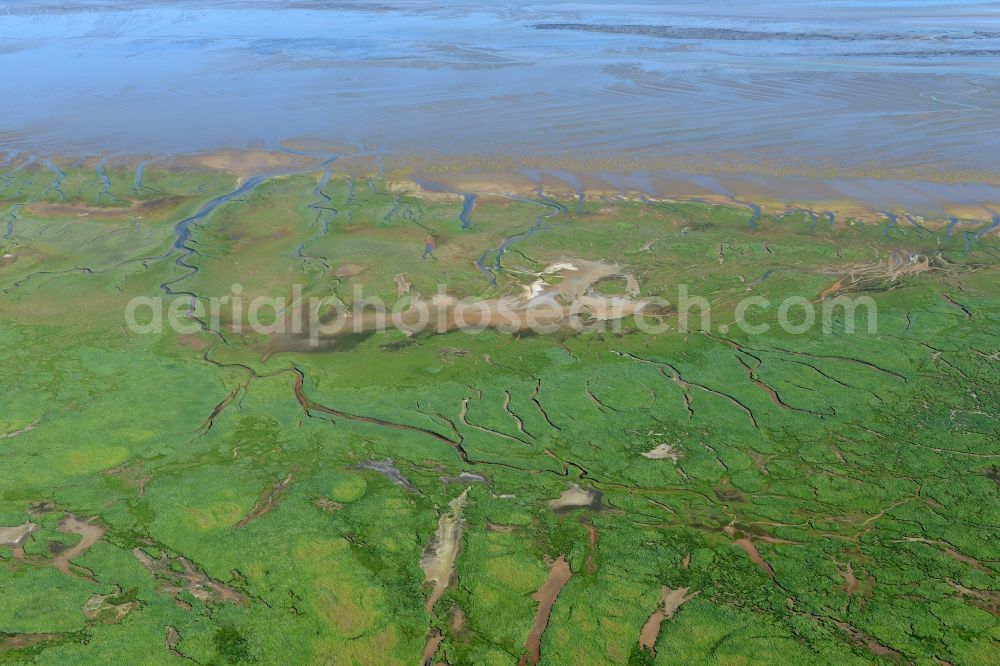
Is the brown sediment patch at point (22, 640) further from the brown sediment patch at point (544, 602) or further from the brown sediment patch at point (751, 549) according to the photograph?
the brown sediment patch at point (751, 549)

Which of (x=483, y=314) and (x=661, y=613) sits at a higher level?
Answer: (x=483, y=314)

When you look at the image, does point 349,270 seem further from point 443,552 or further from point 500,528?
point 443,552

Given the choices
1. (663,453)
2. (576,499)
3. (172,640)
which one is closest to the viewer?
(172,640)

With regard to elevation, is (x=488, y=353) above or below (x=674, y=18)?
below

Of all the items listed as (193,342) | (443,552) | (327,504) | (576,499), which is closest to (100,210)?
(193,342)

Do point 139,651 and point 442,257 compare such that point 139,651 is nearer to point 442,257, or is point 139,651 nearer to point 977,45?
point 442,257

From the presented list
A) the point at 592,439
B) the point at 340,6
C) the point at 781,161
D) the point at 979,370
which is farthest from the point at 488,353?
the point at 340,6

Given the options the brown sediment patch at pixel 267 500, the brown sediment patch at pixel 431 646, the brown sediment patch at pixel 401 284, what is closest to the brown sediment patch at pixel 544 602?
the brown sediment patch at pixel 431 646
